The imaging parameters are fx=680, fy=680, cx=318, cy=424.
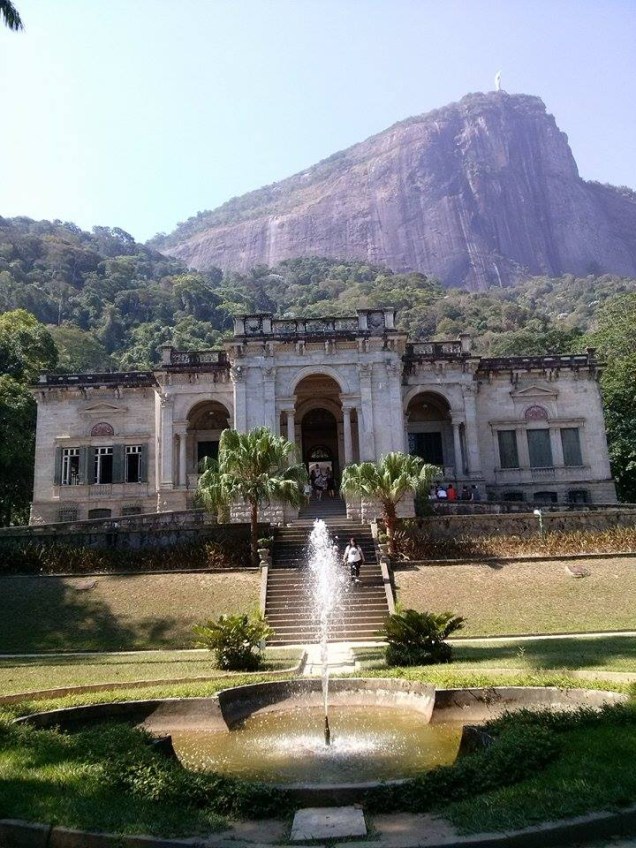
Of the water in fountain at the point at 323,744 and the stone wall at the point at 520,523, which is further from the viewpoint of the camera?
the stone wall at the point at 520,523

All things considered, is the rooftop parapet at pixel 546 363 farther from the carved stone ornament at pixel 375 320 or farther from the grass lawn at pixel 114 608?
the grass lawn at pixel 114 608

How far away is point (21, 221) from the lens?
166 m

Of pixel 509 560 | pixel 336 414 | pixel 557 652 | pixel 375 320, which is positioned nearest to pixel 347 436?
pixel 336 414

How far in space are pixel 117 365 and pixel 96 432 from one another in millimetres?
42944

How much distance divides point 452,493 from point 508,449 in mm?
5843

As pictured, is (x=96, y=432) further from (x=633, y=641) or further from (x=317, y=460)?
(x=633, y=641)

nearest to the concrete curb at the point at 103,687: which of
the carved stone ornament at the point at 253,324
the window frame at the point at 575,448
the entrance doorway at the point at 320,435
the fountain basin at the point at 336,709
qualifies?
the fountain basin at the point at 336,709

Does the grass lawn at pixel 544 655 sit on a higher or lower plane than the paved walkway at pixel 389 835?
lower

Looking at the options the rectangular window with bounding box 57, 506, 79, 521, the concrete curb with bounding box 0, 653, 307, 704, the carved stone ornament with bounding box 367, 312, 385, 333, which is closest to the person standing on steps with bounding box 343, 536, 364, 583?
the concrete curb with bounding box 0, 653, 307, 704

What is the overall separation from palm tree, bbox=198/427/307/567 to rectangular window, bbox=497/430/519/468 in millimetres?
16401

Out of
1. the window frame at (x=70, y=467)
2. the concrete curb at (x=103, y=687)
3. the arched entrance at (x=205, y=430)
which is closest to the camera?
the concrete curb at (x=103, y=687)

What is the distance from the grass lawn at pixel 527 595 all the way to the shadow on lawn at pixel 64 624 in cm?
769

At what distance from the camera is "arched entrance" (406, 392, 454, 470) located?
38.3 metres

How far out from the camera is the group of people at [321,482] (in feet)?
120
